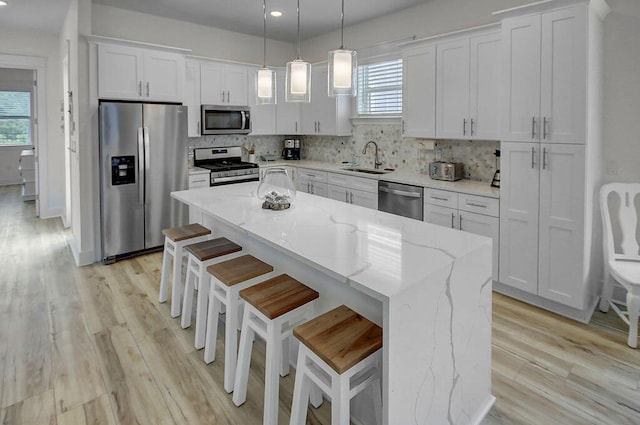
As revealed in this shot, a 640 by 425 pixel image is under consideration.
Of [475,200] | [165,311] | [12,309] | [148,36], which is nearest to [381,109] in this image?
[475,200]

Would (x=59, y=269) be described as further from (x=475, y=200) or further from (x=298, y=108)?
(x=475, y=200)

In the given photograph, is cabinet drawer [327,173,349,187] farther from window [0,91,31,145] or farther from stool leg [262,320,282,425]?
window [0,91,31,145]

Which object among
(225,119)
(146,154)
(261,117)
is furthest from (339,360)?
(261,117)

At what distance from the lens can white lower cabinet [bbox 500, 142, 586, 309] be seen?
2.88 m

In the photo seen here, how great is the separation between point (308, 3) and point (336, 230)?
10.9 feet

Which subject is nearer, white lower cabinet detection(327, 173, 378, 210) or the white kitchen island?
the white kitchen island

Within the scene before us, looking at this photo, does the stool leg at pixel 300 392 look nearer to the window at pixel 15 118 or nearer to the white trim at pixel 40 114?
the white trim at pixel 40 114

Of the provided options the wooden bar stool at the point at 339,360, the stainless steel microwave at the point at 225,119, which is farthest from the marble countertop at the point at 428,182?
the wooden bar stool at the point at 339,360

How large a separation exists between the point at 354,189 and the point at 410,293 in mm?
3273

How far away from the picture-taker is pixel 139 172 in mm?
4324

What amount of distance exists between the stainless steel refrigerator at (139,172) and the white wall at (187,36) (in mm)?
1086

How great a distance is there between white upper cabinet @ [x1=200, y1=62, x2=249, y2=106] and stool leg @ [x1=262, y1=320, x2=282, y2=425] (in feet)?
13.2

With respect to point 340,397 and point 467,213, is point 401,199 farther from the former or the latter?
point 340,397

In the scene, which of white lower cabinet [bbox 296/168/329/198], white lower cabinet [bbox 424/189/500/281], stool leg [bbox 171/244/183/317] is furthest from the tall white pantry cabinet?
stool leg [bbox 171/244/183/317]
